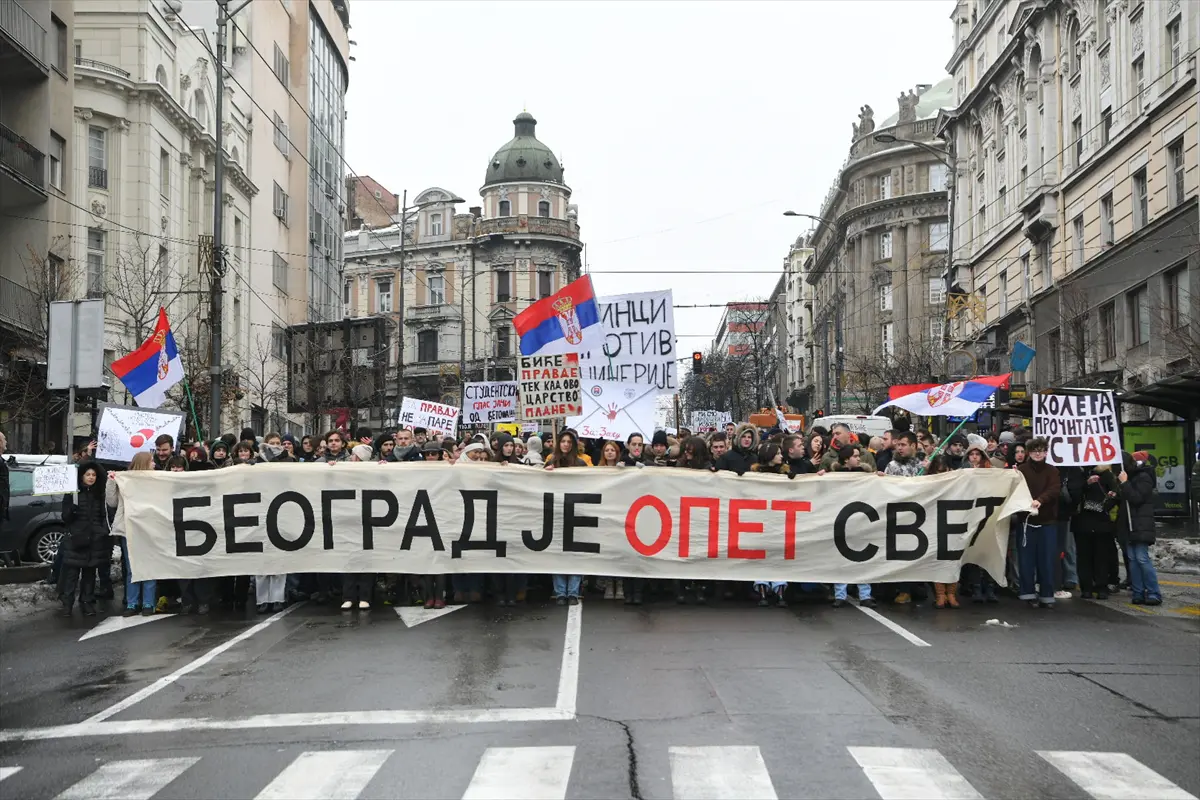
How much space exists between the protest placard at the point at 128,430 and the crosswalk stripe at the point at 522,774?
1098 centimetres

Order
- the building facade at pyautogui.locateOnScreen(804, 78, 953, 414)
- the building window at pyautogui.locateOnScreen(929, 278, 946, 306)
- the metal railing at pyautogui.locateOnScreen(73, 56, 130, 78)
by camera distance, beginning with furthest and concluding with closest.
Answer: the building facade at pyautogui.locateOnScreen(804, 78, 953, 414)
the building window at pyautogui.locateOnScreen(929, 278, 946, 306)
the metal railing at pyautogui.locateOnScreen(73, 56, 130, 78)

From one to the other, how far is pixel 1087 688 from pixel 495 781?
4515 mm

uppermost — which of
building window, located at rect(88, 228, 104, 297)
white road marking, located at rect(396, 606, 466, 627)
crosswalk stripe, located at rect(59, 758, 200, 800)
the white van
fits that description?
building window, located at rect(88, 228, 104, 297)

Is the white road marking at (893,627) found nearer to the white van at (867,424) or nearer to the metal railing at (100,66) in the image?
the white van at (867,424)

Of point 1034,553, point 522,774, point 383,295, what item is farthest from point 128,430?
point 383,295

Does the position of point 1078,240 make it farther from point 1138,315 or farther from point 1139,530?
point 1139,530

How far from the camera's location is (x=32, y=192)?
2984 cm

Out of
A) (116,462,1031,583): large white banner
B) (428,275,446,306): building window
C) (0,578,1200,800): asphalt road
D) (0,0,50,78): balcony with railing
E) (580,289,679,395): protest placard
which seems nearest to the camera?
(0,578,1200,800): asphalt road

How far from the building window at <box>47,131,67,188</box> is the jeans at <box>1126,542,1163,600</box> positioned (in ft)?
87.4

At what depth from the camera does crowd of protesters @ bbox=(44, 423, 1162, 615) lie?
539 inches

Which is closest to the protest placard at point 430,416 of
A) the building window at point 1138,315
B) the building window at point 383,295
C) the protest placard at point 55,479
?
the protest placard at point 55,479

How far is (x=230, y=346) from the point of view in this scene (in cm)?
4691

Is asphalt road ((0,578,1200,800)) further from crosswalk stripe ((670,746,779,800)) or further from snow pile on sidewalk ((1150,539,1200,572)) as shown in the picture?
snow pile on sidewalk ((1150,539,1200,572))

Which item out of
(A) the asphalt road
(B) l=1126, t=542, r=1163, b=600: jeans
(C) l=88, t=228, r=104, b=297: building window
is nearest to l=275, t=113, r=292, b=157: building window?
(C) l=88, t=228, r=104, b=297: building window
